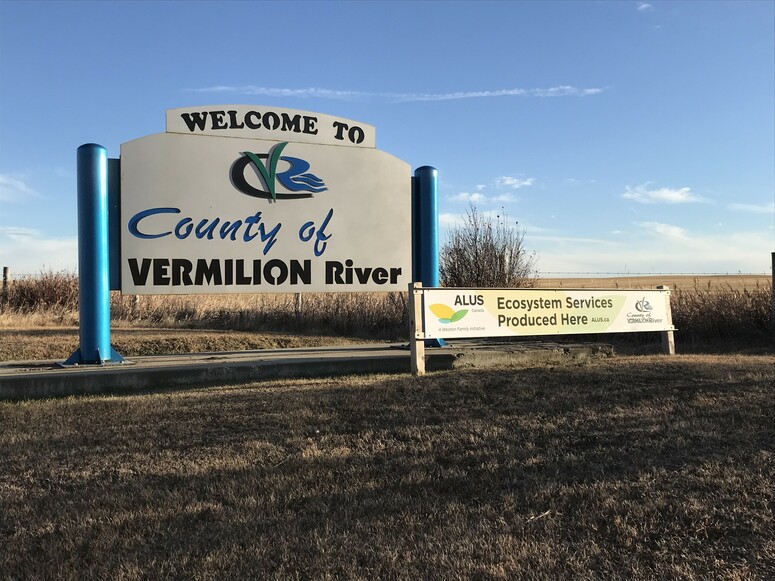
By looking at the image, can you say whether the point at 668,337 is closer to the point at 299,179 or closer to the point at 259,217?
the point at 299,179

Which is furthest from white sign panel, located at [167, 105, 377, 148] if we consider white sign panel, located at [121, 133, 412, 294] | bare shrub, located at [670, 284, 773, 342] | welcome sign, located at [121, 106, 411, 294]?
bare shrub, located at [670, 284, 773, 342]

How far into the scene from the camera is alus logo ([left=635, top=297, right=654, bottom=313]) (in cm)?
1069

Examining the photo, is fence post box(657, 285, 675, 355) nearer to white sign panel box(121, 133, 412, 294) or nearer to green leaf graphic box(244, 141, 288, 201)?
white sign panel box(121, 133, 412, 294)

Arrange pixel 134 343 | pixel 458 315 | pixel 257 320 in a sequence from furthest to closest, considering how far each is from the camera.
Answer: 1. pixel 257 320
2. pixel 134 343
3. pixel 458 315

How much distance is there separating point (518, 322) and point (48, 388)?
668cm

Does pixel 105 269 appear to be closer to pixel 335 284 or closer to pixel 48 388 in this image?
pixel 48 388

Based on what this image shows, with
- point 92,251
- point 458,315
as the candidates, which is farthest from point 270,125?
point 458,315

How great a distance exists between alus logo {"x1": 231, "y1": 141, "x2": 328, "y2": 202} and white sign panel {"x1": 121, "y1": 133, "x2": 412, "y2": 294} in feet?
0.05

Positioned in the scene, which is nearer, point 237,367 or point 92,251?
point 92,251

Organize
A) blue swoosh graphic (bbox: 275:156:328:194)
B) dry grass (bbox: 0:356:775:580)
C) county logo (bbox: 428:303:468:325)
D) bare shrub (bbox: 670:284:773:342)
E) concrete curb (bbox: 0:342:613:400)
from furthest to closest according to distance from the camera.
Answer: bare shrub (bbox: 670:284:773:342) → blue swoosh graphic (bbox: 275:156:328:194) → county logo (bbox: 428:303:468:325) → concrete curb (bbox: 0:342:613:400) → dry grass (bbox: 0:356:775:580)

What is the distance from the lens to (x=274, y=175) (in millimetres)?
9672

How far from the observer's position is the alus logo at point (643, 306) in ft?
35.1

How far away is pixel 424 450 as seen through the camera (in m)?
4.88

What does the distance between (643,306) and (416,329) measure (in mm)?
4750
